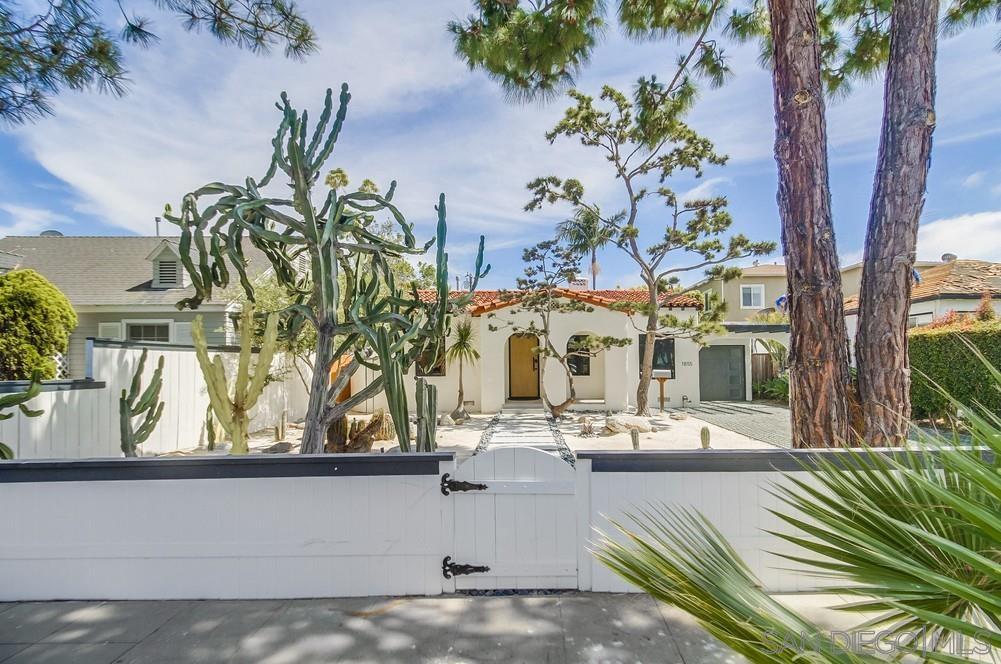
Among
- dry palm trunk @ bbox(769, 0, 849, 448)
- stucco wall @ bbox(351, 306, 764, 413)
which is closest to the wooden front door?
stucco wall @ bbox(351, 306, 764, 413)

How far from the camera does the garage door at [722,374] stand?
17297 mm

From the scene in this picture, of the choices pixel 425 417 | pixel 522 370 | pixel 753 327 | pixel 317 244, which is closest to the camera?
pixel 317 244

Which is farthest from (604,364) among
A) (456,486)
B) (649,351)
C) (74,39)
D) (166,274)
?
(166,274)

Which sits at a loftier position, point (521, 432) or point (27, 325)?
point (27, 325)

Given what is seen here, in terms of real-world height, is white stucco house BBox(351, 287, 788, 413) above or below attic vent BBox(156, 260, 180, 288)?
below

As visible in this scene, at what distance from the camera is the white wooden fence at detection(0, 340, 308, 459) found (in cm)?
536

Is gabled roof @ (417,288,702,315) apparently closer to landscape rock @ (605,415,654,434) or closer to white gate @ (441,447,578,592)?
landscape rock @ (605,415,654,434)

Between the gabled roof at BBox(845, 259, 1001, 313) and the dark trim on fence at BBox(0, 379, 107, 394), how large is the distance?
1853 cm

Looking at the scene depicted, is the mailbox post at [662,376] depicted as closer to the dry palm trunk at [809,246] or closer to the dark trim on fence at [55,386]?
the dry palm trunk at [809,246]

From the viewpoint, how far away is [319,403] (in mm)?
4547

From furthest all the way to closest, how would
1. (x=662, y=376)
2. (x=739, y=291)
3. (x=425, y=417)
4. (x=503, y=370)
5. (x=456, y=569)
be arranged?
(x=739, y=291)
(x=662, y=376)
(x=503, y=370)
(x=425, y=417)
(x=456, y=569)

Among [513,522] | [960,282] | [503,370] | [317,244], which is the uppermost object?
[960,282]

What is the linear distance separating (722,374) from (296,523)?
17.0 meters

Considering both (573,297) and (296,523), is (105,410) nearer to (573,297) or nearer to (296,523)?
(296,523)
